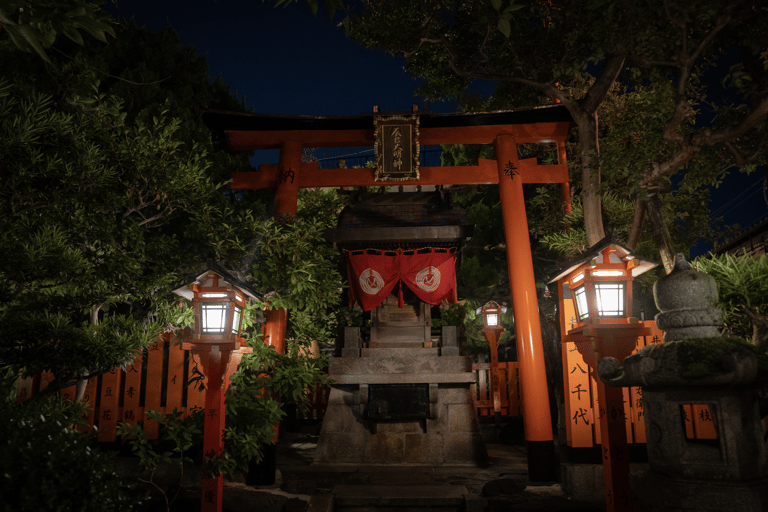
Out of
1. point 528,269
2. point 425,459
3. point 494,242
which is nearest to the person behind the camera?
point 528,269

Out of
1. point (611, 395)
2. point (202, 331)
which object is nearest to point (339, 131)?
point (202, 331)

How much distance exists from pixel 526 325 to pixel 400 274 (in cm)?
453

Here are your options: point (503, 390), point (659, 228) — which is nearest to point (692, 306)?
point (659, 228)

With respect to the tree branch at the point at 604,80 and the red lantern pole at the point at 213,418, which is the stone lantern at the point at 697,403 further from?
the tree branch at the point at 604,80

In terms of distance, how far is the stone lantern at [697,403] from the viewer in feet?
11.1

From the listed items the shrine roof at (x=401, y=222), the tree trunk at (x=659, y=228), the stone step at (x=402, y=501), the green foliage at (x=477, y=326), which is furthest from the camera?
the green foliage at (x=477, y=326)

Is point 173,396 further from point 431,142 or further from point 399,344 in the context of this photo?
point 431,142

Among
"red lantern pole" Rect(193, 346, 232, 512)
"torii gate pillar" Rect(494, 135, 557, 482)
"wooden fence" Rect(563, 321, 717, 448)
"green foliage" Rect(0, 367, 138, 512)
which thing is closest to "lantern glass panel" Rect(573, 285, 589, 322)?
"wooden fence" Rect(563, 321, 717, 448)

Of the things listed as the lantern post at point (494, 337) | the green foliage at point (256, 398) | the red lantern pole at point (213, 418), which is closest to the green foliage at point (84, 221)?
the red lantern pole at point (213, 418)

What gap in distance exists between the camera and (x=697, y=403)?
3623 mm

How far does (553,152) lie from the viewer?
1347 cm

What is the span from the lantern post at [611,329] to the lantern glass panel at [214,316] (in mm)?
4102

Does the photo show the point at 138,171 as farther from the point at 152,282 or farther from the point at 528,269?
the point at 528,269

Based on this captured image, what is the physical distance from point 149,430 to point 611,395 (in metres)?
6.52
